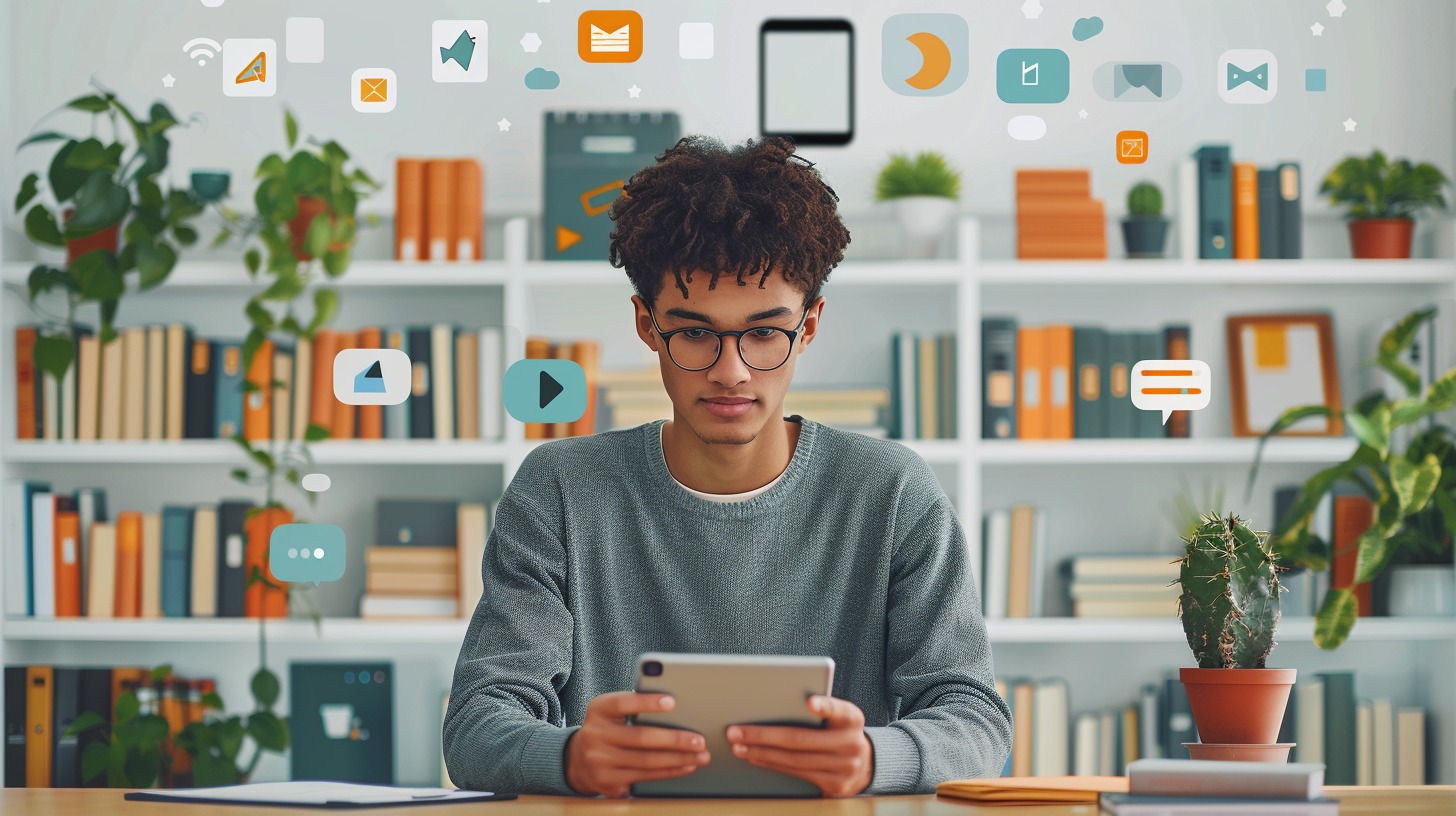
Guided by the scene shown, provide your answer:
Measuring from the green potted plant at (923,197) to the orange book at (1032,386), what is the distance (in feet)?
0.95

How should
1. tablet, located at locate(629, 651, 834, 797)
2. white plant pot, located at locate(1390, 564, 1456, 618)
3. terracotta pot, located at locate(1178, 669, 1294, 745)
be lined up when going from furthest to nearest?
white plant pot, located at locate(1390, 564, 1456, 618)
terracotta pot, located at locate(1178, 669, 1294, 745)
tablet, located at locate(629, 651, 834, 797)

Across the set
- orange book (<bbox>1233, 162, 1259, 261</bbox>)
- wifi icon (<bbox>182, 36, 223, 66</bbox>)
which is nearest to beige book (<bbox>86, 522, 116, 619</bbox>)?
wifi icon (<bbox>182, 36, 223, 66</bbox>)

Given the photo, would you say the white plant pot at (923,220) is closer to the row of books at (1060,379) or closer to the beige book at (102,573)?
the row of books at (1060,379)

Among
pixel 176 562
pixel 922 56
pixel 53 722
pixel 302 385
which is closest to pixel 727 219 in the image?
pixel 302 385

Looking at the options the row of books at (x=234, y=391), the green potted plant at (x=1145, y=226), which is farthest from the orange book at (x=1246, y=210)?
the row of books at (x=234, y=391)

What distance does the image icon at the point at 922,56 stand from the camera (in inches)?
125

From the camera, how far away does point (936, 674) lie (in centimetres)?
135

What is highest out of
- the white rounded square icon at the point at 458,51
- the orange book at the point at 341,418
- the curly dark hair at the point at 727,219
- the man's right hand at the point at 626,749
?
the white rounded square icon at the point at 458,51

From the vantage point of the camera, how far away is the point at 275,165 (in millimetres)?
2957

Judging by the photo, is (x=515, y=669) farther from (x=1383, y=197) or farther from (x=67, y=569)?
(x=1383, y=197)

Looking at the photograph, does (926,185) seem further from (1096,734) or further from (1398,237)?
(1096,734)

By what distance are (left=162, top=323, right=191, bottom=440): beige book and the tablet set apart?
2.23 metres

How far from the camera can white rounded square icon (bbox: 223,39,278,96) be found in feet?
10.3

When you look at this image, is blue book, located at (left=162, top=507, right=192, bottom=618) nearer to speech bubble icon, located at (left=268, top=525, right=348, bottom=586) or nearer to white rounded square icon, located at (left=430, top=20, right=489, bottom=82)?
speech bubble icon, located at (left=268, top=525, right=348, bottom=586)
